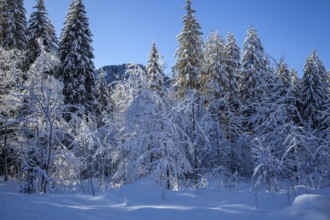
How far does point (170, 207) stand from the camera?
17.8ft

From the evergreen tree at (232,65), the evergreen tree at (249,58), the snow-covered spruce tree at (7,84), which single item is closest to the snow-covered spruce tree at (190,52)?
the evergreen tree at (232,65)

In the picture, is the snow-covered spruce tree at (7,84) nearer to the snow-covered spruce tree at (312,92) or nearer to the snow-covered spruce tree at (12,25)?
the snow-covered spruce tree at (12,25)

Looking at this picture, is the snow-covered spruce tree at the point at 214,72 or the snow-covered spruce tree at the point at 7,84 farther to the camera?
the snow-covered spruce tree at the point at 214,72

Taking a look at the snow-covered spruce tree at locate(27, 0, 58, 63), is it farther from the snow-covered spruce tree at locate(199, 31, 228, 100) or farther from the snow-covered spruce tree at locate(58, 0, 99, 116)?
the snow-covered spruce tree at locate(199, 31, 228, 100)

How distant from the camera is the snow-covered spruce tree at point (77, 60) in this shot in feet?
66.8

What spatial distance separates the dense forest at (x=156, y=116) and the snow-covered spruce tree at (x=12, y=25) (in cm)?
8

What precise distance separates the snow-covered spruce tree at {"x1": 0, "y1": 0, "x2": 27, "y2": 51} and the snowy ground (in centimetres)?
1874

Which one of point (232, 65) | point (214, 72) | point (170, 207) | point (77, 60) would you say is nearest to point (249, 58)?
point (232, 65)

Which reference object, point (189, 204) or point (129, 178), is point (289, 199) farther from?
point (129, 178)

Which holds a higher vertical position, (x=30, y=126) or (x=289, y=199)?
(x=30, y=126)

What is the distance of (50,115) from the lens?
39.6ft

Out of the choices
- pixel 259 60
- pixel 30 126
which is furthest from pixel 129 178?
pixel 259 60

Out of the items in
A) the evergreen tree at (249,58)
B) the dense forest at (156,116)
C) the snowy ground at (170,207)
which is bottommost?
the snowy ground at (170,207)

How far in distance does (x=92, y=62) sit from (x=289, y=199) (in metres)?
20.1
